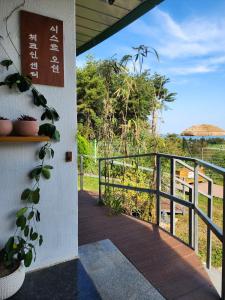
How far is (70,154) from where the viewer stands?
6.75 feet

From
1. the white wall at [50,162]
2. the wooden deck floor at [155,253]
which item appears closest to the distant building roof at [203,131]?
the wooden deck floor at [155,253]

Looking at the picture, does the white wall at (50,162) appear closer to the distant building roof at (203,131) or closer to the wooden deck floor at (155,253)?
the wooden deck floor at (155,253)

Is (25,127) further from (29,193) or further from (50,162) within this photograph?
(29,193)

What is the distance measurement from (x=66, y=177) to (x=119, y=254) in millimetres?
881

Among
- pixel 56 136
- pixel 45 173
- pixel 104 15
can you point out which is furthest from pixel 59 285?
pixel 104 15

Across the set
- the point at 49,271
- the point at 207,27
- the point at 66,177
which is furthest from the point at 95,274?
the point at 207,27

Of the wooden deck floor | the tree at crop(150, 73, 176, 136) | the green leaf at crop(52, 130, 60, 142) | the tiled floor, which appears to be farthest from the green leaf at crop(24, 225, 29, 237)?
the tree at crop(150, 73, 176, 136)

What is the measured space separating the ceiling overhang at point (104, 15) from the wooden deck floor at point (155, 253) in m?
2.30

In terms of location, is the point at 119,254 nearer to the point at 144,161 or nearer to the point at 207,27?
the point at 144,161

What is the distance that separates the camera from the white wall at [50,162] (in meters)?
1.79

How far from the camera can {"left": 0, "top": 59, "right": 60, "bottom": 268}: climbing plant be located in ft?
5.63

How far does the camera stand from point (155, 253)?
2303 millimetres

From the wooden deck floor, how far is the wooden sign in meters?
1.65

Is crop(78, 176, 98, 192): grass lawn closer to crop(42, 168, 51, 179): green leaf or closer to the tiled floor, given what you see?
the tiled floor
